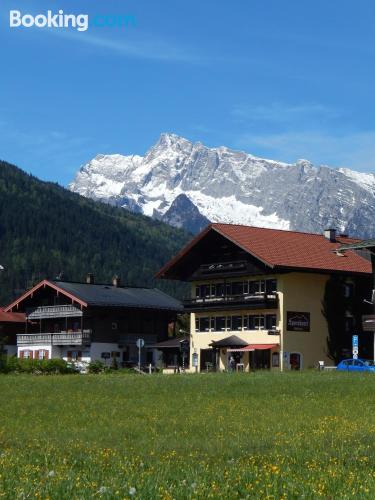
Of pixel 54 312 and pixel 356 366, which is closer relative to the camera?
pixel 356 366

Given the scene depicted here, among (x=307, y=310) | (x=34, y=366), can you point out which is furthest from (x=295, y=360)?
(x=34, y=366)

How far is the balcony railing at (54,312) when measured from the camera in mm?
94625

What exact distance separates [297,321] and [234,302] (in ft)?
18.2

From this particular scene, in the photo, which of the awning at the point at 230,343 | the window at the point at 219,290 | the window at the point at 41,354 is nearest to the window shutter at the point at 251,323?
the awning at the point at 230,343

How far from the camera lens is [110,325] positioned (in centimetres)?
9619

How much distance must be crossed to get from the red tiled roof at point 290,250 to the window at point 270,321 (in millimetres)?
4904

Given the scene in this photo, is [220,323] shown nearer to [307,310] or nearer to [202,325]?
[202,325]

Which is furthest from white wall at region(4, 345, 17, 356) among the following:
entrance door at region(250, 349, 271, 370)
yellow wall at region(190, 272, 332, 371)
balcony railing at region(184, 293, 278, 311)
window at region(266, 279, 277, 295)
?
window at region(266, 279, 277, 295)

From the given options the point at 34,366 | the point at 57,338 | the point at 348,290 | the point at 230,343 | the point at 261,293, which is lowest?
the point at 34,366

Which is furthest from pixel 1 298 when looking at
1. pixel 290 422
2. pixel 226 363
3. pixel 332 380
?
pixel 290 422

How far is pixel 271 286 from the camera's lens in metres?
74.1

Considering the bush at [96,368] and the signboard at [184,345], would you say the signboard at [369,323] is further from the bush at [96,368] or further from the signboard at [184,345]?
the signboard at [184,345]

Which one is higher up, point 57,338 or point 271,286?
point 271,286

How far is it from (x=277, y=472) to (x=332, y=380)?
28.0m
